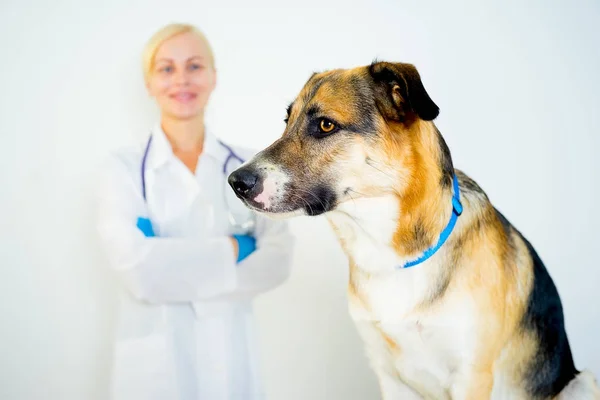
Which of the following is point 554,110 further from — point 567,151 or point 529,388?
point 529,388

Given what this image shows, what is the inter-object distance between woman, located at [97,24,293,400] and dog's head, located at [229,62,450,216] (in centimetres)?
58

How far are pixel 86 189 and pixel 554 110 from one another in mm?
1667

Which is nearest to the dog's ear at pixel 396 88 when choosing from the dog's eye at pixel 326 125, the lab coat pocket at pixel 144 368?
the dog's eye at pixel 326 125

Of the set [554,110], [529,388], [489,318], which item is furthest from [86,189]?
[554,110]

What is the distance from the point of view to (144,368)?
183cm

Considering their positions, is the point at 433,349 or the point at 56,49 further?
the point at 56,49

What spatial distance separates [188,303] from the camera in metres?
1.88

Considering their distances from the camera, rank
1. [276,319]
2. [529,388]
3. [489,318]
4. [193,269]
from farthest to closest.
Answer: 1. [276,319]
2. [193,269]
3. [529,388]
4. [489,318]

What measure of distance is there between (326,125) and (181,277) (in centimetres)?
73

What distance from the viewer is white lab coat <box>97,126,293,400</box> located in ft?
5.87

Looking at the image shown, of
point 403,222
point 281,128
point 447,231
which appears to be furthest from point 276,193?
point 281,128

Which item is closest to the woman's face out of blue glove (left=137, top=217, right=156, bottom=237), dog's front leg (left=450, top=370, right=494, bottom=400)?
blue glove (left=137, top=217, right=156, bottom=237)

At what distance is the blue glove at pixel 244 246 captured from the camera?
187cm

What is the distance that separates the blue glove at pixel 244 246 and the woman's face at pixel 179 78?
426 millimetres
